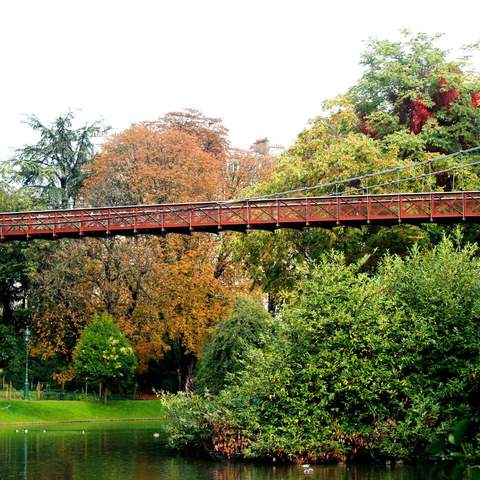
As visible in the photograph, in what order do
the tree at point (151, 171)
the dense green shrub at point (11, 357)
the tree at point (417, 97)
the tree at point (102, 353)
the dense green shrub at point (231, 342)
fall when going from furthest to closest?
the dense green shrub at point (11, 357), the tree at point (151, 171), the tree at point (102, 353), the tree at point (417, 97), the dense green shrub at point (231, 342)

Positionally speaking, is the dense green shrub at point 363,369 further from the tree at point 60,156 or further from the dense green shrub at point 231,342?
the tree at point 60,156

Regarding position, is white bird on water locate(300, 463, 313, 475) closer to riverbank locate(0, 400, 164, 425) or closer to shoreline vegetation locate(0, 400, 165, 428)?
shoreline vegetation locate(0, 400, 165, 428)

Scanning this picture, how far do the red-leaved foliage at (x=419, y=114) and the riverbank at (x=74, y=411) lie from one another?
1803 centimetres

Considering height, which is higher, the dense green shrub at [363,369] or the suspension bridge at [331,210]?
the suspension bridge at [331,210]

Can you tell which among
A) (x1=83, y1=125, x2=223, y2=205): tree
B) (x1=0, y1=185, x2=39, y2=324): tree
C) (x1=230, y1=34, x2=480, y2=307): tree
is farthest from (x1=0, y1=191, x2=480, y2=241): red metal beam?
(x1=0, y1=185, x2=39, y2=324): tree

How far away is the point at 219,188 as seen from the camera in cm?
4591

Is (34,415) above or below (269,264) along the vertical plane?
below

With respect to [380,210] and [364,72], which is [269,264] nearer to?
[380,210]

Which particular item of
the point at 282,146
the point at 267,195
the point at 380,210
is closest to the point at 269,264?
the point at 267,195

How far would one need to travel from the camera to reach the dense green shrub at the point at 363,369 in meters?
19.9

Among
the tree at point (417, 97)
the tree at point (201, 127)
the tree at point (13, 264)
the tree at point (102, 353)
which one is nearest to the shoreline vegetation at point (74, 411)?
the tree at point (102, 353)

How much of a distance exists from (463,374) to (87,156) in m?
34.3

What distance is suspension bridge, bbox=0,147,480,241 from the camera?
28.5 metres

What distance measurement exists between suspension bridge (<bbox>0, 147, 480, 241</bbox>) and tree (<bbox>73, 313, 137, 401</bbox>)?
28.7ft
